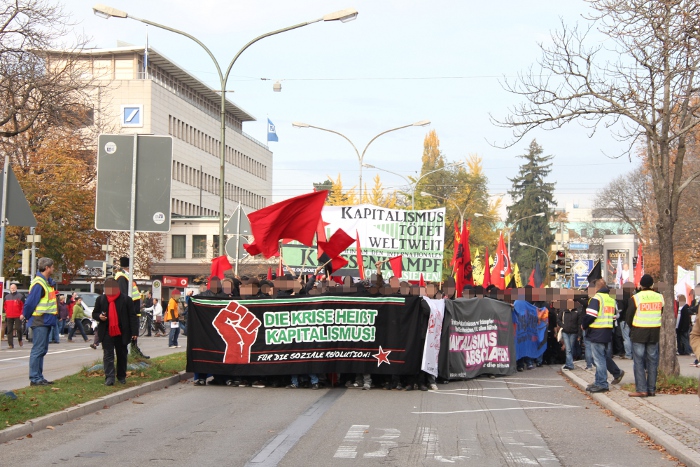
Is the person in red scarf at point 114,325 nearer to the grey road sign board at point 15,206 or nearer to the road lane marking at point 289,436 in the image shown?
the grey road sign board at point 15,206

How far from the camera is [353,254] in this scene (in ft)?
81.9

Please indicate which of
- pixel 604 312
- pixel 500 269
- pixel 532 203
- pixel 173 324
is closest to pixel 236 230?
pixel 173 324

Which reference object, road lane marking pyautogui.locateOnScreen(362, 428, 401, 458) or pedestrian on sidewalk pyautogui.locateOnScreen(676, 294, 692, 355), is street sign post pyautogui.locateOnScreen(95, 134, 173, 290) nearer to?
road lane marking pyautogui.locateOnScreen(362, 428, 401, 458)

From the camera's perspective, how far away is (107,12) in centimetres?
1989

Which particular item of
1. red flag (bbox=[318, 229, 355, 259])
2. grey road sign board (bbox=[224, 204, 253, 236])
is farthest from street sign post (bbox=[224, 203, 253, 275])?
red flag (bbox=[318, 229, 355, 259])

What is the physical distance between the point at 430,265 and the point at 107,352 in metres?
12.3

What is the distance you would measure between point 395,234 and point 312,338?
963 cm

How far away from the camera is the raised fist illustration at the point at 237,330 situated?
1577 cm

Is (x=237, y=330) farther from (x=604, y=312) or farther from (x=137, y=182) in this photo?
(x=604, y=312)

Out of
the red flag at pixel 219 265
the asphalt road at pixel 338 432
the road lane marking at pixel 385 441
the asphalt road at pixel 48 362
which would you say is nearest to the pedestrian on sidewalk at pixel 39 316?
the asphalt road at pixel 48 362

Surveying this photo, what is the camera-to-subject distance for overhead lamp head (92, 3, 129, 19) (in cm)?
1972

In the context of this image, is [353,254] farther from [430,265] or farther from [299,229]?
[299,229]

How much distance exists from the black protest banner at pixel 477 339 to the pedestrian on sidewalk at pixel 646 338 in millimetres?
3548

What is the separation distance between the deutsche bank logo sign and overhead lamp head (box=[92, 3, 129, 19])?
55435mm
